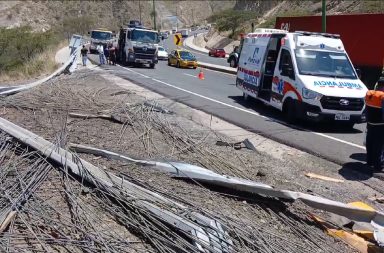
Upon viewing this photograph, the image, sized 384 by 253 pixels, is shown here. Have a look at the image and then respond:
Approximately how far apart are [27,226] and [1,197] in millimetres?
872

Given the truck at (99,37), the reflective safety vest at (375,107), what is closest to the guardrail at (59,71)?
the reflective safety vest at (375,107)

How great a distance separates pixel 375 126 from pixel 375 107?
0.33 metres

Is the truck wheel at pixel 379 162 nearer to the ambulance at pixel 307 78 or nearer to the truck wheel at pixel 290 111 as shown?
the ambulance at pixel 307 78

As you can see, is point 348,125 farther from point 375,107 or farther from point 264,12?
point 264,12

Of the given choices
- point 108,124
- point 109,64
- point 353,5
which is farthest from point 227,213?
point 353,5

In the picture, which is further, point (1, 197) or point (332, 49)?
point (332, 49)

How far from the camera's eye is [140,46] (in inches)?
1287

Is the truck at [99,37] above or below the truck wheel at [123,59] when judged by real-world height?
above

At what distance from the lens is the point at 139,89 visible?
19.7 metres

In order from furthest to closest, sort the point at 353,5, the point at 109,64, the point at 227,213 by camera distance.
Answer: the point at 353,5 < the point at 109,64 < the point at 227,213

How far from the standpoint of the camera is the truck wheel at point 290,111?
12.6 m

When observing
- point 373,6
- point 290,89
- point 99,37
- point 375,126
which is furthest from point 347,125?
point 99,37

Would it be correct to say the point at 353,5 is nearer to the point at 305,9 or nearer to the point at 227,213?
the point at 305,9

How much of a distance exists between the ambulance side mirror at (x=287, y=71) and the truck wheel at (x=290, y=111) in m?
0.66
